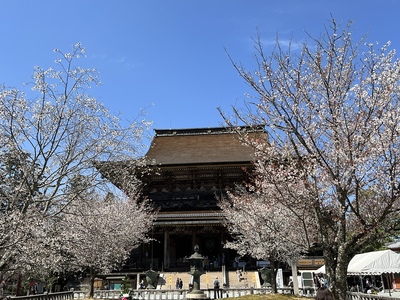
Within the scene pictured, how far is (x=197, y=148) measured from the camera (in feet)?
114

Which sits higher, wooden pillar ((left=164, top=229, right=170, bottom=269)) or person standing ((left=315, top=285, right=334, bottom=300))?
wooden pillar ((left=164, top=229, right=170, bottom=269))

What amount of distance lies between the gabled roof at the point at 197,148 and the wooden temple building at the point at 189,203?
0.09m

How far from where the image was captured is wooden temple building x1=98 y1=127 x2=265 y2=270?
91.8ft

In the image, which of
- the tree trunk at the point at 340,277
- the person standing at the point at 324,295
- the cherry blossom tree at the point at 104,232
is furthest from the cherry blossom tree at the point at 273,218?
the cherry blossom tree at the point at 104,232

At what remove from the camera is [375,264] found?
52.1ft

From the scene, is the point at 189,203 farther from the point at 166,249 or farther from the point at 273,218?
the point at 273,218

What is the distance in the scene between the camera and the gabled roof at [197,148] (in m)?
30.5

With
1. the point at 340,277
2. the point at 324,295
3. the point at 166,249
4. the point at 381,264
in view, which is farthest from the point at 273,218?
the point at 166,249

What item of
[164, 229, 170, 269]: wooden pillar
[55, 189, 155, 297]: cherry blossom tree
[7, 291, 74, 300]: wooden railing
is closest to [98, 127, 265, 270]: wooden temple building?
[164, 229, 170, 269]: wooden pillar

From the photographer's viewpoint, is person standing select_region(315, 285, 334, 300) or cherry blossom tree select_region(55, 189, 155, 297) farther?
cherry blossom tree select_region(55, 189, 155, 297)

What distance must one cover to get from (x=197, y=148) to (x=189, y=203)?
6668mm

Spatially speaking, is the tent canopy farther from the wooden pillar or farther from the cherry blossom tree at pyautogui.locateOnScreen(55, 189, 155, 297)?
the wooden pillar

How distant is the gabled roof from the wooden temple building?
0.09 m

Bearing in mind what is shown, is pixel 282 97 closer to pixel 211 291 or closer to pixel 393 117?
pixel 393 117
